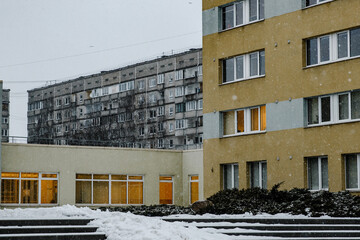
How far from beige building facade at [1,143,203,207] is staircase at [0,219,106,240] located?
1774cm

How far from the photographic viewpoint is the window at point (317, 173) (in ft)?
85.3

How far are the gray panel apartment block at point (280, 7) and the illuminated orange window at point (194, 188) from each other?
12829 millimetres

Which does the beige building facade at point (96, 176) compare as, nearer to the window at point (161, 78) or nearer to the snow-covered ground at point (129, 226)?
the snow-covered ground at point (129, 226)

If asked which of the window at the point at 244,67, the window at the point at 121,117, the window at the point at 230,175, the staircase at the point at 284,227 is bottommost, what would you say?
the staircase at the point at 284,227

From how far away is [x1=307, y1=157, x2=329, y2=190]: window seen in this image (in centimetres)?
2600

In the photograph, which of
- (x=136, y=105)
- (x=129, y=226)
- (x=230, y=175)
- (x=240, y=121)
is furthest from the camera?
(x=136, y=105)

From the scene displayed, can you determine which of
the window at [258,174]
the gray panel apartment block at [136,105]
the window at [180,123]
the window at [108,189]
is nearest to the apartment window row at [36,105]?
the gray panel apartment block at [136,105]

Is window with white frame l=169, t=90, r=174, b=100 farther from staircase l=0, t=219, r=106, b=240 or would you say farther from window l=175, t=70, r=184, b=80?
staircase l=0, t=219, r=106, b=240

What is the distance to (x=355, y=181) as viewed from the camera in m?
24.9

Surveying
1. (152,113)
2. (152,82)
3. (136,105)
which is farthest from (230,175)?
(136,105)

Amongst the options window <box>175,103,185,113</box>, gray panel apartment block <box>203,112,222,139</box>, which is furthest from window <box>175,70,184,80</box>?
gray panel apartment block <box>203,112,222,139</box>

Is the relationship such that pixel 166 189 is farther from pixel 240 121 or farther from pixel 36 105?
pixel 36 105

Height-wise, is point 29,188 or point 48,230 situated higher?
point 29,188

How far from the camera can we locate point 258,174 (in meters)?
29.1
